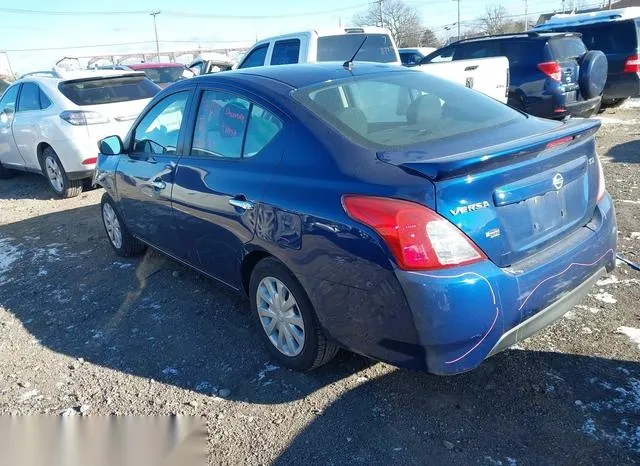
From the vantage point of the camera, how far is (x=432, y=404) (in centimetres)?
276

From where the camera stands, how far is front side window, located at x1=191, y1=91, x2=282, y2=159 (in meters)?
3.10

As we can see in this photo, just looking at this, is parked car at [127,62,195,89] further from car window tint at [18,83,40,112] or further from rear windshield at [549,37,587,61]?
rear windshield at [549,37,587,61]

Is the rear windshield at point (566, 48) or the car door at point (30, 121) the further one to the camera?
the rear windshield at point (566, 48)

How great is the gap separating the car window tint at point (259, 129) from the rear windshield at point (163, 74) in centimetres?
1138

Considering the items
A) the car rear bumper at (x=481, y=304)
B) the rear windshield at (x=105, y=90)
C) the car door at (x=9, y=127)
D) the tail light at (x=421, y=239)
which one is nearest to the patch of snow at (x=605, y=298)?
the car rear bumper at (x=481, y=304)

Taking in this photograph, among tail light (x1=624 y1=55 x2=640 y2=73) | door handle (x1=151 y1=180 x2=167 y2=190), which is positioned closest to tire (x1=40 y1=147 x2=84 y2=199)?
door handle (x1=151 y1=180 x2=167 y2=190)

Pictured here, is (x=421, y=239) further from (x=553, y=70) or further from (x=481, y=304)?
(x=553, y=70)

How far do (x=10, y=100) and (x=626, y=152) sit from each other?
30.3 ft

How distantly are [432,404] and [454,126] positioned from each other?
145 centimetres

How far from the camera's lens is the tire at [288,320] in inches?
113

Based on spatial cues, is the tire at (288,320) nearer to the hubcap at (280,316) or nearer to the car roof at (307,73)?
the hubcap at (280,316)

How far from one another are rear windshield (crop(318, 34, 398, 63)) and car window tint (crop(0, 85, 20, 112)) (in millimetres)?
4756

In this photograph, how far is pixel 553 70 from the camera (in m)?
8.41

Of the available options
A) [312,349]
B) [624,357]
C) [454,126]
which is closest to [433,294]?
[312,349]
